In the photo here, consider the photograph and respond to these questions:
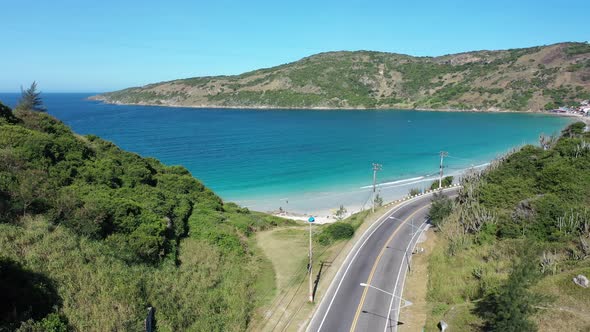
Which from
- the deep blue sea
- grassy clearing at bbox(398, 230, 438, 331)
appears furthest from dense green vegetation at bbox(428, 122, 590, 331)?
the deep blue sea

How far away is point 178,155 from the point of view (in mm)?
106875

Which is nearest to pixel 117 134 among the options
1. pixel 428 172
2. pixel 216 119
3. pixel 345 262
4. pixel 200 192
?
pixel 216 119

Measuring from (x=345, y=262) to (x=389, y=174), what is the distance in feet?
201

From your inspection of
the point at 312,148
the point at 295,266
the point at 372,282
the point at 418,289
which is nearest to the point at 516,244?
the point at 418,289

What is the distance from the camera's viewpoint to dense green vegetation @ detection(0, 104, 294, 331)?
57.5 ft

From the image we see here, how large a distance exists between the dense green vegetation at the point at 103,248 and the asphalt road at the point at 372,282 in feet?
20.9

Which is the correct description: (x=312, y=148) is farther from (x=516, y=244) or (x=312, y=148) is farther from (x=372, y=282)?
(x=372, y=282)

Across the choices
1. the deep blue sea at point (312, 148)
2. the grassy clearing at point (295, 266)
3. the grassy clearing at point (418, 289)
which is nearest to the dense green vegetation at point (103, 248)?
the grassy clearing at point (295, 266)

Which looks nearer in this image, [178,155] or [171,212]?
[171,212]

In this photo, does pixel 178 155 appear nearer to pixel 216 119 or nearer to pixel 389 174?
pixel 389 174

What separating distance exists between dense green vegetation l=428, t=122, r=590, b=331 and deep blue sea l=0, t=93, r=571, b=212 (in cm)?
2927

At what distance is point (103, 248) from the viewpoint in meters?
23.9

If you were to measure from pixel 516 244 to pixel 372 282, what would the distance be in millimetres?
14181

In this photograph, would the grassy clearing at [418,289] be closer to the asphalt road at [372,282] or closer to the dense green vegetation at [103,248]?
the asphalt road at [372,282]
